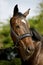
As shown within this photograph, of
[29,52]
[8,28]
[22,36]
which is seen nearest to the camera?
[29,52]

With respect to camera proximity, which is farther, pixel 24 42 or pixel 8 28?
pixel 8 28

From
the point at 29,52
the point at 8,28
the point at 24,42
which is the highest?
the point at 24,42

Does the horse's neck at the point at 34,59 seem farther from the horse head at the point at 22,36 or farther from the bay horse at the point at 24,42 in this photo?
the horse head at the point at 22,36

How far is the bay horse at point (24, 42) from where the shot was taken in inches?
172

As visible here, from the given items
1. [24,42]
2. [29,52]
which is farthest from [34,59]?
[24,42]

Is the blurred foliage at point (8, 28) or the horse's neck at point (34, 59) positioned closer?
the horse's neck at point (34, 59)

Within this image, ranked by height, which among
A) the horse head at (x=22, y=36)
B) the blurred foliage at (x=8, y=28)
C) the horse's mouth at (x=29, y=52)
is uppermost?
the horse head at (x=22, y=36)

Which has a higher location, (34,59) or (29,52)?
(29,52)

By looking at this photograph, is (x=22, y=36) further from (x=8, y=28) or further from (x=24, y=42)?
(x=8, y=28)

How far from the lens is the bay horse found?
4.38m

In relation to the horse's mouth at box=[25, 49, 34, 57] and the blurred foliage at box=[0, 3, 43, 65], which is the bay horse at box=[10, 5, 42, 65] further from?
the blurred foliage at box=[0, 3, 43, 65]

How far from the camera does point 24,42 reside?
14.4 ft

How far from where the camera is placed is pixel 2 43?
10109 mm

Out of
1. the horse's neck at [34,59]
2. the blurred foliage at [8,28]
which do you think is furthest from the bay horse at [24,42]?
the blurred foliage at [8,28]
